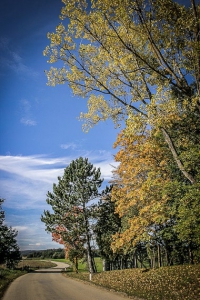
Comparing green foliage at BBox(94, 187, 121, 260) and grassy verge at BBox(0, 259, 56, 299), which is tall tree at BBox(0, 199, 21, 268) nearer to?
grassy verge at BBox(0, 259, 56, 299)

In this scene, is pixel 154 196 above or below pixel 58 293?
above

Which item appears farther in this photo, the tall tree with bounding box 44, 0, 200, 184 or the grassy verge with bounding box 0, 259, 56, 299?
the grassy verge with bounding box 0, 259, 56, 299

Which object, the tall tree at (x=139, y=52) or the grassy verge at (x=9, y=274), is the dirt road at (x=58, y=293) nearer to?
the grassy verge at (x=9, y=274)

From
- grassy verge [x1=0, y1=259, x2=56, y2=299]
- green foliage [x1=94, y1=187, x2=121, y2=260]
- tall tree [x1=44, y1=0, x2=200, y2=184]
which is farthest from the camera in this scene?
green foliage [x1=94, y1=187, x2=121, y2=260]

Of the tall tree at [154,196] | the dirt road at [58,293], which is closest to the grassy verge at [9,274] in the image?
the dirt road at [58,293]

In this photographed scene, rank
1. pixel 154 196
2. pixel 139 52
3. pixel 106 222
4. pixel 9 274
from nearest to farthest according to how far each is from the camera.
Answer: pixel 139 52, pixel 154 196, pixel 106 222, pixel 9 274

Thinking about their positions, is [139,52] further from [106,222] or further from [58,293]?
[106,222]

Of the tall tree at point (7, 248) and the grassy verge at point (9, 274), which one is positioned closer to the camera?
the grassy verge at point (9, 274)

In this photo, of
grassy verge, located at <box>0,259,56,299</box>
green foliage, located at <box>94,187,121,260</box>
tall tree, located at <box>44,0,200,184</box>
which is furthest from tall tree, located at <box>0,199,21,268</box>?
tall tree, located at <box>44,0,200,184</box>

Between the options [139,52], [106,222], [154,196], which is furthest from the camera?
[106,222]

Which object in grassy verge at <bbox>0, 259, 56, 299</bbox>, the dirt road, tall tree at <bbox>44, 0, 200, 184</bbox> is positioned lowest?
grassy verge at <bbox>0, 259, 56, 299</bbox>

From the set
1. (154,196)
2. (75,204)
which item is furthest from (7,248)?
(154,196)

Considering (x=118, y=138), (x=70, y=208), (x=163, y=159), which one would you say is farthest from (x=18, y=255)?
(x=163, y=159)

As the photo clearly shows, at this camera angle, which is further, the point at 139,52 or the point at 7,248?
the point at 7,248
